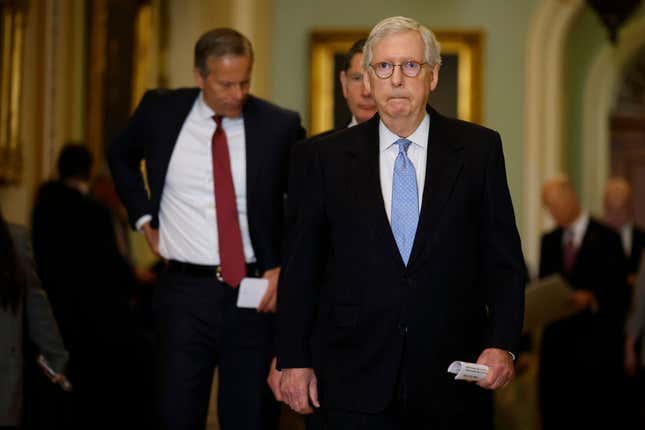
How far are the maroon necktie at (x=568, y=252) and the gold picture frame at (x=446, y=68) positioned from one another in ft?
12.4

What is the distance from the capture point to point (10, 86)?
8031 mm

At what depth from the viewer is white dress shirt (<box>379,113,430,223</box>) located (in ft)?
12.1

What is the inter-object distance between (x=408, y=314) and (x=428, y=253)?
7.1 inches

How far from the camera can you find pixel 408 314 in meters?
3.58

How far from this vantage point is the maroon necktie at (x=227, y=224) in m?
4.72

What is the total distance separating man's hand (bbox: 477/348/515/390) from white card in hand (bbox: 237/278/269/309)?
129 centimetres

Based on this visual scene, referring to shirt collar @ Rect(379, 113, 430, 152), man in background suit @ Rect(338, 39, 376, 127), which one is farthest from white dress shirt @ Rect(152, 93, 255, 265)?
shirt collar @ Rect(379, 113, 430, 152)

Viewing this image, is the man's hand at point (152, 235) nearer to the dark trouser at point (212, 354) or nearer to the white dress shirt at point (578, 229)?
the dark trouser at point (212, 354)

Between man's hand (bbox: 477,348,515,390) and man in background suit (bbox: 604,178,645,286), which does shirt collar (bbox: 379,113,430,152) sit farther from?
man in background suit (bbox: 604,178,645,286)

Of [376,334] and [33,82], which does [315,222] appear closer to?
[376,334]

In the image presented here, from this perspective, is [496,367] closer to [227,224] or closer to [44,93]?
[227,224]

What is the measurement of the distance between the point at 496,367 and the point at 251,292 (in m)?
1.38

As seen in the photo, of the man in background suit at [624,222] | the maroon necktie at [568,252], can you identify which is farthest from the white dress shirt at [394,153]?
the man in background suit at [624,222]

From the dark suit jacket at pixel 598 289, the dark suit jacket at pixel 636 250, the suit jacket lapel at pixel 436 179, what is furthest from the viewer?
the dark suit jacket at pixel 636 250
